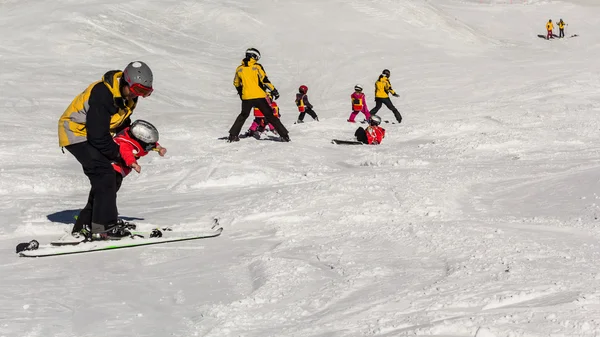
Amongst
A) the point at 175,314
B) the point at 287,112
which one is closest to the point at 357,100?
the point at 287,112

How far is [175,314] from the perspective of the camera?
4297mm

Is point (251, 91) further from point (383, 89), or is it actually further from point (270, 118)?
point (383, 89)

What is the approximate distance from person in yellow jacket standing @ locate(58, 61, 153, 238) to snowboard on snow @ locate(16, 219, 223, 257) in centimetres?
20

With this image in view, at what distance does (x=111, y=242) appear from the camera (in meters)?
6.18

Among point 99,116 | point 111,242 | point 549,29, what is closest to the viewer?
point 99,116

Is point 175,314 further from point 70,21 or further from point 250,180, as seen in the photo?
point 70,21

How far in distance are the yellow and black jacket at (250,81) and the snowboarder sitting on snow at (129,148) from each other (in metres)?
7.14

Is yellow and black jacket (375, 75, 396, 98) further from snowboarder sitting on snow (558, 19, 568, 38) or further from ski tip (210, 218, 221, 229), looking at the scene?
snowboarder sitting on snow (558, 19, 568, 38)

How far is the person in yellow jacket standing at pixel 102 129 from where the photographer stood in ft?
19.7

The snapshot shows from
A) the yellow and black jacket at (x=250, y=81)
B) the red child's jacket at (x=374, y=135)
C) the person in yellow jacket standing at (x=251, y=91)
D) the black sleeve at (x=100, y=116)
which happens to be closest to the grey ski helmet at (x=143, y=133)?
the black sleeve at (x=100, y=116)

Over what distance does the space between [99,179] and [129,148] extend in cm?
39

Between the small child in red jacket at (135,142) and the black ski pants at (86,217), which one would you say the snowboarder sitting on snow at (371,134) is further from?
the black ski pants at (86,217)

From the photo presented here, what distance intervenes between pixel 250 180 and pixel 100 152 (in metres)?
3.37

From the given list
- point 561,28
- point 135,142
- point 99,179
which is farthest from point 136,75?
point 561,28
